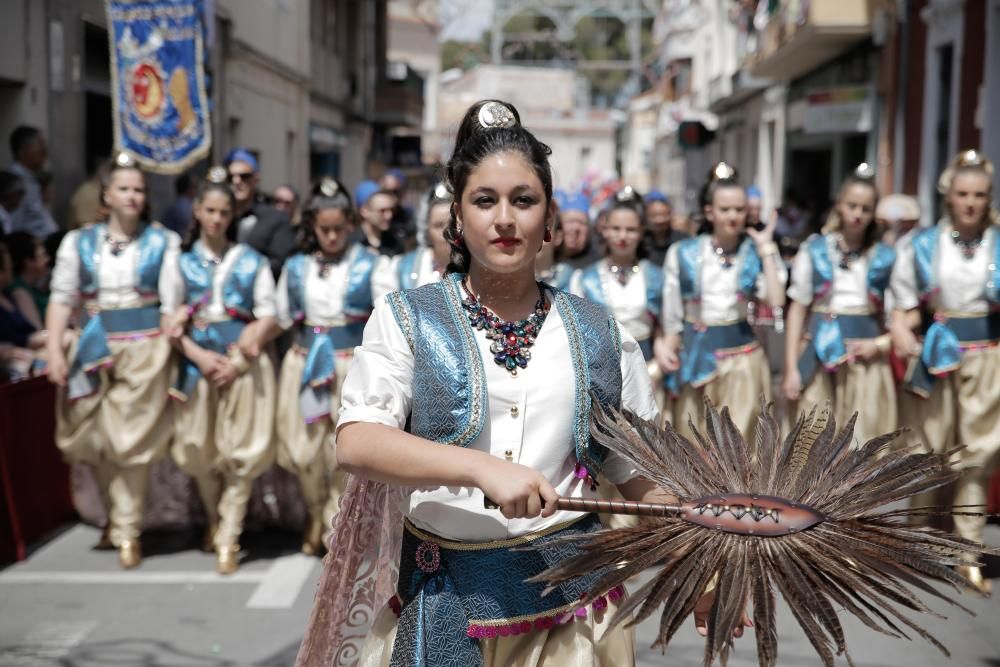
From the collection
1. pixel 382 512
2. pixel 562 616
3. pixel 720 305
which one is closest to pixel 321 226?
pixel 720 305

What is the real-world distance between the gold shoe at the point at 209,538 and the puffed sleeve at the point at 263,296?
1217 millimetres

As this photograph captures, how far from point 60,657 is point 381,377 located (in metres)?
3.38

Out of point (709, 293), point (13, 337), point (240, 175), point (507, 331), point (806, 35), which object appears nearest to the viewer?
point (507, 331)

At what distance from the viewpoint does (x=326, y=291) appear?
6574 mm

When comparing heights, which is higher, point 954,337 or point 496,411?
point 496,411

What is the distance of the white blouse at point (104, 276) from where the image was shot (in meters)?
6.40

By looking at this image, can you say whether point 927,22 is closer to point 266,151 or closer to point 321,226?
point 266,151

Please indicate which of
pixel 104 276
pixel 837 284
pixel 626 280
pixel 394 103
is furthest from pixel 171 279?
pixel 394 103

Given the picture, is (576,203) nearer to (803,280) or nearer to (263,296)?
(803,280)

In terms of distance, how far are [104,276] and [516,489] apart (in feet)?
15.1

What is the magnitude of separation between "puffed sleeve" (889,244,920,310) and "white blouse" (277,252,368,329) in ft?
8.42

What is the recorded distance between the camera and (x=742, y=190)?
672 centimetres

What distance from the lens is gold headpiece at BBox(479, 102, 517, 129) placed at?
2865 mm

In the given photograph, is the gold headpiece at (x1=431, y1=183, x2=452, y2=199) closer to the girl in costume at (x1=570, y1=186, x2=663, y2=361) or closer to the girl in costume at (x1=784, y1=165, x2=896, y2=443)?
the girl in costume at (x1=570, y1=186, x2=663, y2=361)
